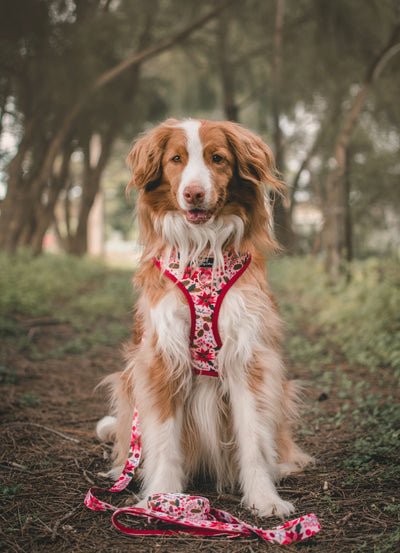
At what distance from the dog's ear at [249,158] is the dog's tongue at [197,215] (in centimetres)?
33

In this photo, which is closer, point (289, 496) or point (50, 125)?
point (289, 496)

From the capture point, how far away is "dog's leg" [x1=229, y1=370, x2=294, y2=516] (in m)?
2.42

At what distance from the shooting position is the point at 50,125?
11422mm

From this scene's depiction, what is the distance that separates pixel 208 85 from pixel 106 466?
481 inches

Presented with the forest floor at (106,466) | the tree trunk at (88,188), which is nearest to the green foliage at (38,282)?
the forest floor at (106,466)

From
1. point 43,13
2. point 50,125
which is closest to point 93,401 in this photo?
point 43,13

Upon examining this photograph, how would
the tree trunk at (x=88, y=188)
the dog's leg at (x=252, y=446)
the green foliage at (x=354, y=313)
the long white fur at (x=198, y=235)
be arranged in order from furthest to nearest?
the tree trunk at (x=88, y=188)
the green foliage at (x=354, y=313)
the long white fur at (x=198, y=235)
the dog's leg at (x=252, y=446)

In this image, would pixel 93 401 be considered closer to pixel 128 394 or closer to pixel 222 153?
pixel 128 394

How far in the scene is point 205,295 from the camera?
8.24 feet

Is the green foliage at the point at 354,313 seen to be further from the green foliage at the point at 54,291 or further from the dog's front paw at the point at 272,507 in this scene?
the green foliage at the point at 54,291

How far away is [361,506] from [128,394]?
1.36 metres

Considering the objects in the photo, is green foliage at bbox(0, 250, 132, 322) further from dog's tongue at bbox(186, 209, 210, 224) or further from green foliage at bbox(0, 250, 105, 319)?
dog's tongue at bbox(186, 209, 210, 224)

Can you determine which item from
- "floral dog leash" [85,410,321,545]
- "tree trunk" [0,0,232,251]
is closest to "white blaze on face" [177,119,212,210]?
"floral dog leash" [85,410,321,545]

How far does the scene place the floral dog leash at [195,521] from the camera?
203 cm
